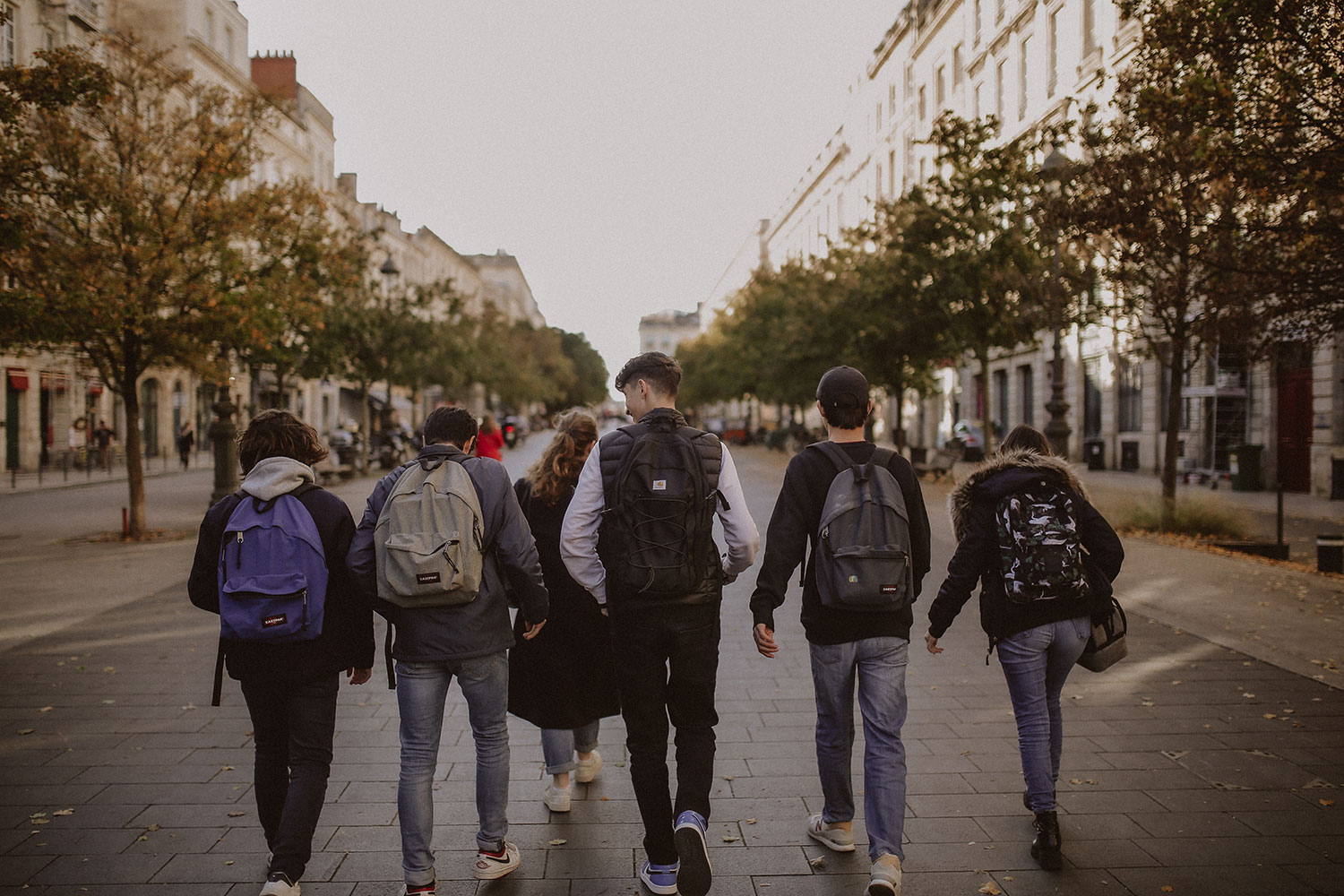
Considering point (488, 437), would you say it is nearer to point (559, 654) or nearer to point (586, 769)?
point (586, 769)

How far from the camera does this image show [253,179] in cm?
3875

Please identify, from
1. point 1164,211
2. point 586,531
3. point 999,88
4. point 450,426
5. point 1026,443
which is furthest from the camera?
point 999,88

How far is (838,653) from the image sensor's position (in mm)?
3959

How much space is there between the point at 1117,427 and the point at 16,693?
1170 inches

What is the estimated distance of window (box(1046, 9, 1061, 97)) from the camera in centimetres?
3319

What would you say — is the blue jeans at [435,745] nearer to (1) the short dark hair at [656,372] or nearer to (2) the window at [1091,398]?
(1) the short dark hair at [656,372]

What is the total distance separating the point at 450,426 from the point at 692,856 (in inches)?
71.2

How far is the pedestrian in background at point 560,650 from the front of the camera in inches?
180

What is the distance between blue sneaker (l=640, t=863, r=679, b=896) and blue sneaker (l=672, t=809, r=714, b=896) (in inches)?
3.1

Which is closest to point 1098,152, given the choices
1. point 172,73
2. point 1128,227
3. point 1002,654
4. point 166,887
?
point 1128,227

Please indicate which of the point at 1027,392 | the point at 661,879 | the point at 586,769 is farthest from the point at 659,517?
the point at 1027,392

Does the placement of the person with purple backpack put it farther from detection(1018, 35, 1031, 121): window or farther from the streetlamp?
detection(1018, 35, 1031, 121): window

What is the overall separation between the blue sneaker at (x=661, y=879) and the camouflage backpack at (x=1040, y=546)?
1660 mm

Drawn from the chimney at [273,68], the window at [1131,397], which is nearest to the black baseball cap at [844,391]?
the window at [1131,397]
